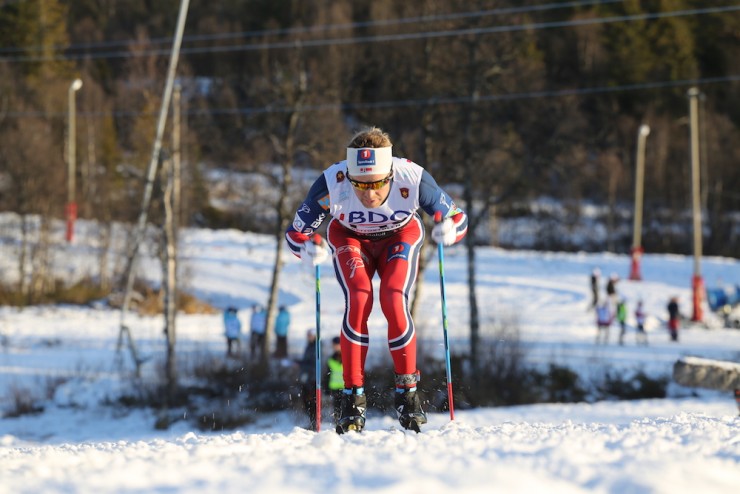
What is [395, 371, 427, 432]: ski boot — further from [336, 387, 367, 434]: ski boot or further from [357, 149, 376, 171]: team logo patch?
[357, 149, 376, 171]: team logo patch

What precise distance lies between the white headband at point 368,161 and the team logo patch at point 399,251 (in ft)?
2.00

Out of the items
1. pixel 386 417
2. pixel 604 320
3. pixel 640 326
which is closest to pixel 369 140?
pixel 386 417

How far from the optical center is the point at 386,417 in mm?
19188

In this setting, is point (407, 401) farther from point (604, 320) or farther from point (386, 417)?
point (604, 320)

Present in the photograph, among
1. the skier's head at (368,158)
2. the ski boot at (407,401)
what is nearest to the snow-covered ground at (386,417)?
the ski boot at (407,401)

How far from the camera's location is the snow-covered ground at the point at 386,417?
4035 mm

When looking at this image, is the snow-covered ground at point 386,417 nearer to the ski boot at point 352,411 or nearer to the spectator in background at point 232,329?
the ski boot at point 352,411

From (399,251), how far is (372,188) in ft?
1.79

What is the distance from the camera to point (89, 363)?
23.9 m

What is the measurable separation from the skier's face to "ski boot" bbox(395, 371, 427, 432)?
1.35 meters

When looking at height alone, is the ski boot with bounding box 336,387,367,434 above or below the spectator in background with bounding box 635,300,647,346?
above

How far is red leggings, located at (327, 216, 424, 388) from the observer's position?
6.70m

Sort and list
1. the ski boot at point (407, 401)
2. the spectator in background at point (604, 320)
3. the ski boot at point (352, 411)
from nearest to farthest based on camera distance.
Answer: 1. the ski boot at point (352, 411)
2. the ski boot at point (407, 401)
3. the spectator in background at point (604, 320)

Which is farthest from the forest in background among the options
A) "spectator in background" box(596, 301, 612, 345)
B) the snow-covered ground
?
"spectator in background" box(596, 301, 612, 345)
